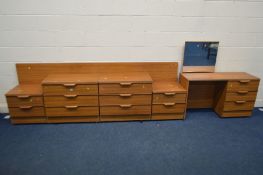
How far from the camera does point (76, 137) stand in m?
2.51

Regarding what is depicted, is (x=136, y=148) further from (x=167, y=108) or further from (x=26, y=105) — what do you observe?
(x=26, y=105)

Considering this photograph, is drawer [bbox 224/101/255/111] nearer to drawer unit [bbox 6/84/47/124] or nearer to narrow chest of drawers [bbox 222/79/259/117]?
narrow chest of drawers [bbox 222/79/259/117]

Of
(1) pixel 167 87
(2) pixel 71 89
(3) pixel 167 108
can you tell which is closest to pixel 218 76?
(1) pixel 167 87

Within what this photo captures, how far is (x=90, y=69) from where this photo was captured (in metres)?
3.00

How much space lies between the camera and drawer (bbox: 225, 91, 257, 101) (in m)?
2.88

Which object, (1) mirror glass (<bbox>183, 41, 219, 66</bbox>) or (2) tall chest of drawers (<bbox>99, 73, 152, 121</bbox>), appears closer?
(2) tall chest of drawers (<bbox>99, 73, 152, 121</bbox>)

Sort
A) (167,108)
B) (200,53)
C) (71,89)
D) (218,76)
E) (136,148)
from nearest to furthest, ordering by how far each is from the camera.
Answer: (136,148), (71,89), (167,108), (218,76), (200,53)

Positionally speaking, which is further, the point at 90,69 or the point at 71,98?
the point at 90,69

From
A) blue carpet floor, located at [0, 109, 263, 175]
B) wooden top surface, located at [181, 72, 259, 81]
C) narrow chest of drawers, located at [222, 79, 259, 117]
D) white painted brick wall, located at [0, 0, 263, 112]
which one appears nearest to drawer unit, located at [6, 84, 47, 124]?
blue carpet floor, located at [0, 109, 263, 175]

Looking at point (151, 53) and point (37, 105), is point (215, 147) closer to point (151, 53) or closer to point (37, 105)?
point (151, 53)

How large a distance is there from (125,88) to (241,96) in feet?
5.17

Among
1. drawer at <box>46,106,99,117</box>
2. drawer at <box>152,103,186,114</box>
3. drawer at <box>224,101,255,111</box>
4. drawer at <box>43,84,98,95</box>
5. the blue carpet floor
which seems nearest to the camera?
the blue carpet floor

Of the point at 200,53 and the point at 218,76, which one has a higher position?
the point at 200,53

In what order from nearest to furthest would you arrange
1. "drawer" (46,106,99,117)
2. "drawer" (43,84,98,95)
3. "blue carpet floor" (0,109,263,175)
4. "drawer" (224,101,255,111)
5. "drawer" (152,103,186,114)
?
"blue carpet floor" (0,109,263,175) → "drawer" (43,84,98,95) → "drawer" (46,106,99,117) → "drawer" (152,103,186,114) → "drawer" (224,101,255,111)
